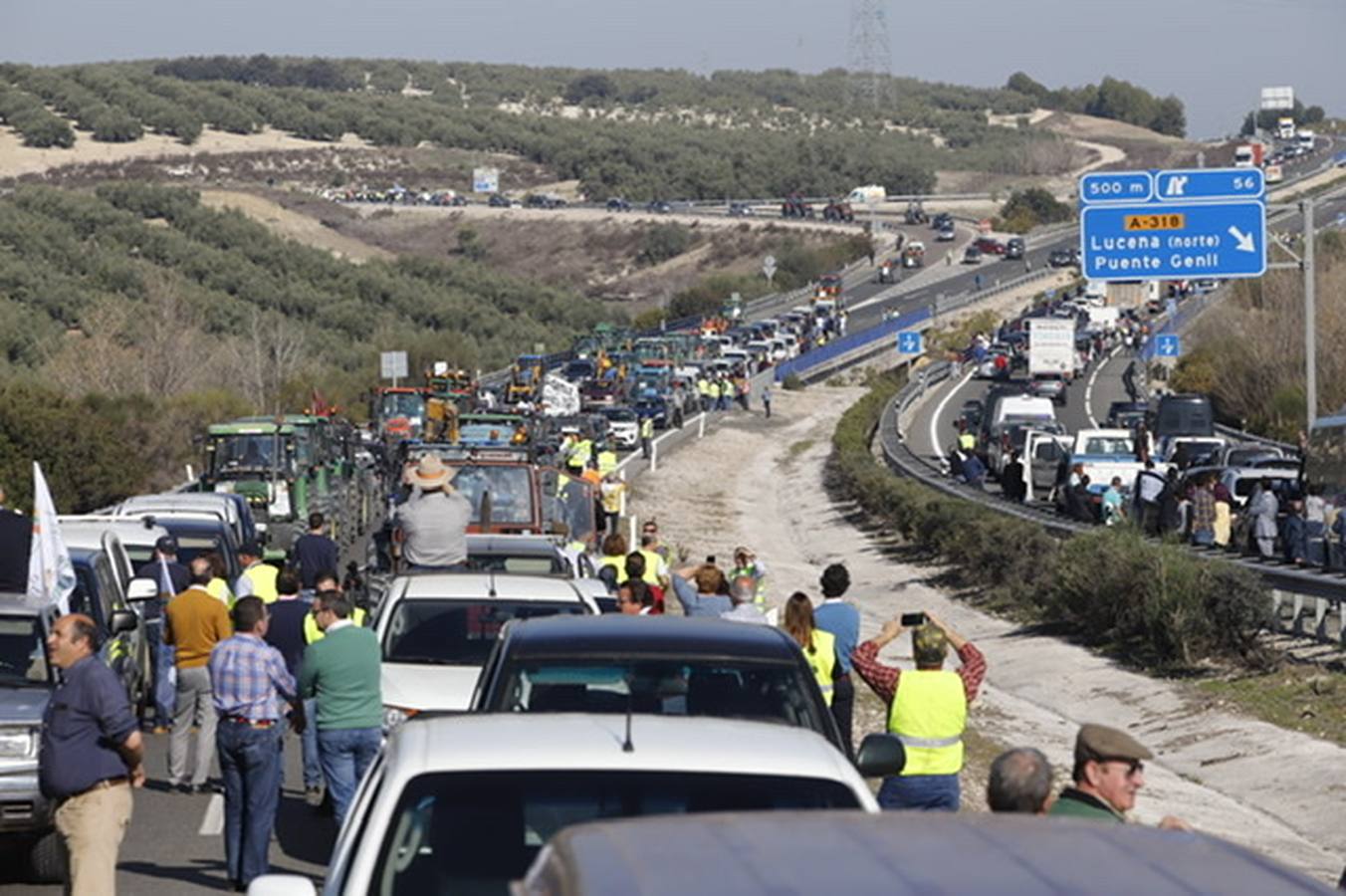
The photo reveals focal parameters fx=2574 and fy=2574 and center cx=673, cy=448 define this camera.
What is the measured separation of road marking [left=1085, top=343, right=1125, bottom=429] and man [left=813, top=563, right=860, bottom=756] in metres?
60.6

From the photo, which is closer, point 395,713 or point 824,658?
point 824,658

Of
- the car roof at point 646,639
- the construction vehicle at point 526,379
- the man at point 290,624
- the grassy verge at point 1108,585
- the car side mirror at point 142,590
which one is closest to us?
the car roof at point 646,639

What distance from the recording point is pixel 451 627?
594 inches

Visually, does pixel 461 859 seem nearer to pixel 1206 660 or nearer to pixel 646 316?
pixel 1206 660

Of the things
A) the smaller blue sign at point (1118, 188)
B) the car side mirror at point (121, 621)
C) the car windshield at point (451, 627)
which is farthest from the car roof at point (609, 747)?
the smaller blue sign at point (1118, 188)

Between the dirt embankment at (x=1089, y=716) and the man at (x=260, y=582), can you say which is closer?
the man at (x=260, y=582)

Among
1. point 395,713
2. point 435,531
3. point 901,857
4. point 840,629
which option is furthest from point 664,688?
point 435,531

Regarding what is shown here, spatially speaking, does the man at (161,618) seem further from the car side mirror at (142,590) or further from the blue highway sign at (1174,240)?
the blue highway sign at (1174,240)

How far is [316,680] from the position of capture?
13.4m

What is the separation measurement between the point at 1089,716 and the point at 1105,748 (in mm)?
19448

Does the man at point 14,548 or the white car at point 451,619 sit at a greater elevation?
the man at point 14,548

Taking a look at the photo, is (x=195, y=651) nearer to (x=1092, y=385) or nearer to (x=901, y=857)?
(x=901, y=857)

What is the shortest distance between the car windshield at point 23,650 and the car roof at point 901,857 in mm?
10545

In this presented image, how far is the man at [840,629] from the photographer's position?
13555mm
